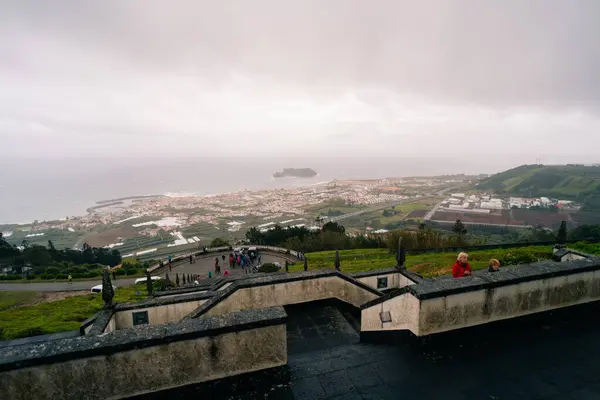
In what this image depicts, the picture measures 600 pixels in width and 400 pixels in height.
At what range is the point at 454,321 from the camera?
16.9 feet

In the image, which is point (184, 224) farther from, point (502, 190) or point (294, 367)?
point (502, 190)

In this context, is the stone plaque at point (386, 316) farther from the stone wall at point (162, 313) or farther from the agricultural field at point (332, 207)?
the agricultural field at point (332, 207)

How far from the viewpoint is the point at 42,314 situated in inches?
715

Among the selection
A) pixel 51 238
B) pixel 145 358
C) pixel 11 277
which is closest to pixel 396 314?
pixel 145 358

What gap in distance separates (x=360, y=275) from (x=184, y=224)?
105 meters

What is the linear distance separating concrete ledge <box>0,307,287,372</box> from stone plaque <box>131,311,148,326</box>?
453cm

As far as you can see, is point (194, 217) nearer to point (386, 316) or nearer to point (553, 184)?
point (386, 316)

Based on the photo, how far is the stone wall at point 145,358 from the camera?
369cm

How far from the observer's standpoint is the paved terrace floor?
407cm

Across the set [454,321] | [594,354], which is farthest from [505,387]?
[594,354]

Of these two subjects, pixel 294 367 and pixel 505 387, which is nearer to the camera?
pixel 505 387

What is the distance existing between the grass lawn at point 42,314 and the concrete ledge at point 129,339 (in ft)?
39.5

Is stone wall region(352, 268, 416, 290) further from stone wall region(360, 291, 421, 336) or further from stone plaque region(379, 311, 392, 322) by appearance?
stone plaque region(379, 311, 392, 322)

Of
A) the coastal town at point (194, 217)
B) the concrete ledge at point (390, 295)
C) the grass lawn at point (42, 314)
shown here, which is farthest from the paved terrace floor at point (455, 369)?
the coastal town at point (194, 217)
